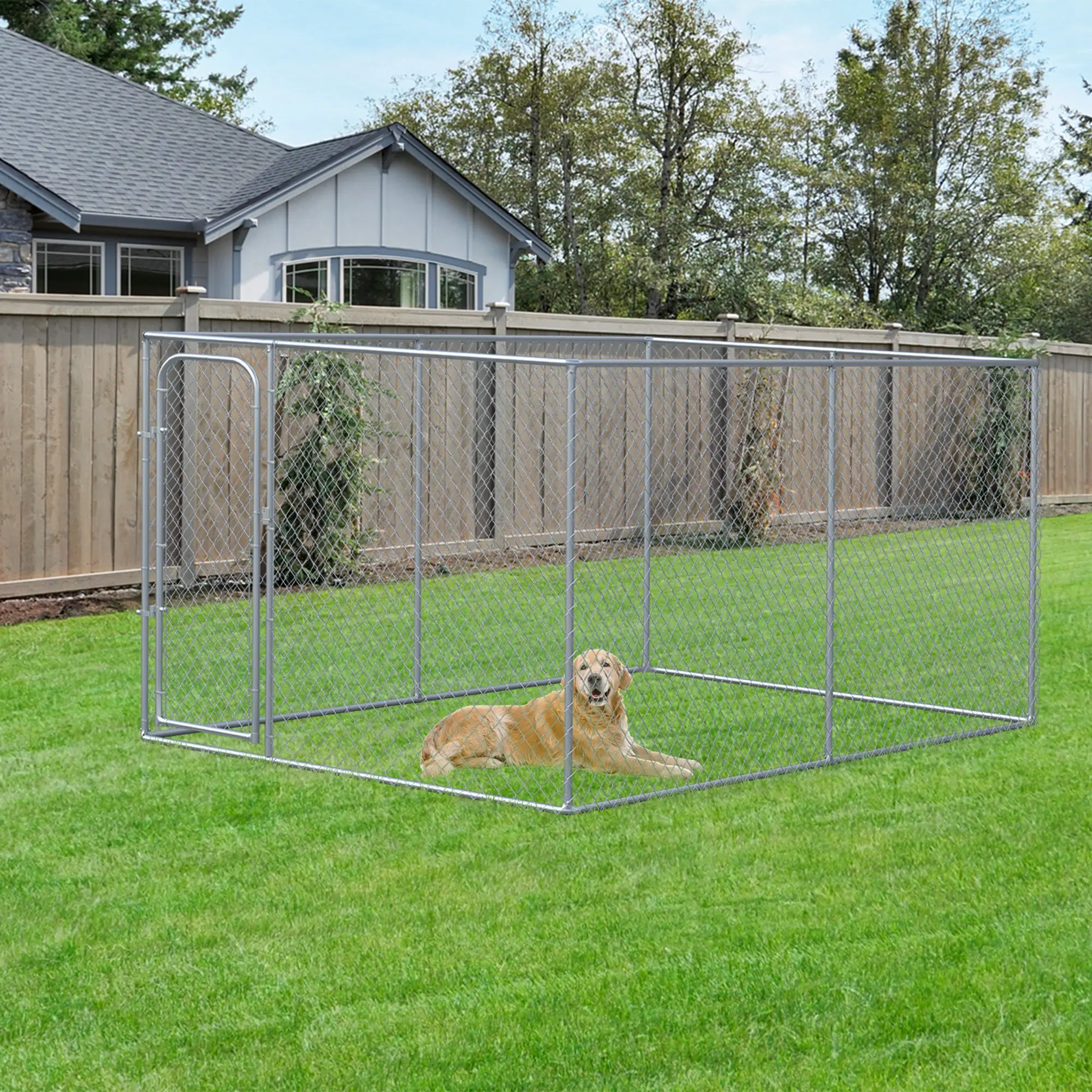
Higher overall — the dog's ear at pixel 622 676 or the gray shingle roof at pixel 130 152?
the gray shingle roof at pixel 130 152

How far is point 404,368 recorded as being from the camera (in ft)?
42.5

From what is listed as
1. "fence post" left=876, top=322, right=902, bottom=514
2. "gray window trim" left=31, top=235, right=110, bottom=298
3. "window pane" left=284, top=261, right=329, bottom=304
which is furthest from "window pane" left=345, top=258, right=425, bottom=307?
"fence post" left=876, top=322, right=902, bottom=514

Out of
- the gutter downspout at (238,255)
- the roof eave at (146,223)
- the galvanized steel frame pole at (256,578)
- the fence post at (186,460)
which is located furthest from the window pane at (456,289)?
the galvanized steel frame pole at (256,578)

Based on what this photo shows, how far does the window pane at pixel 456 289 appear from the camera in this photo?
18.1 metres

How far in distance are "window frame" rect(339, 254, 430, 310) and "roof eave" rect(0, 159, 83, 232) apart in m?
3.44

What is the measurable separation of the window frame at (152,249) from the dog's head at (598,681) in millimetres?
9929

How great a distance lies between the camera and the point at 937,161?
30.9m

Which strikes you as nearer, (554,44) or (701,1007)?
(701,1007)

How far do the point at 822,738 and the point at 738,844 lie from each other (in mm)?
1799

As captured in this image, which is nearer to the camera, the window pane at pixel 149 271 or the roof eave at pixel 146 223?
the roof eave at pixel 146 223

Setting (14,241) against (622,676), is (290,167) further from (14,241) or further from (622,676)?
(622,676)

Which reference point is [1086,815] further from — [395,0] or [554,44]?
[395,0]

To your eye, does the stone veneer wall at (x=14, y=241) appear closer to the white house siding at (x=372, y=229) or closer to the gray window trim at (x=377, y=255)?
the white house siding at (x=372, y=229)

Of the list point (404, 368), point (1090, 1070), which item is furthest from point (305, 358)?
point (1090, 1070)
